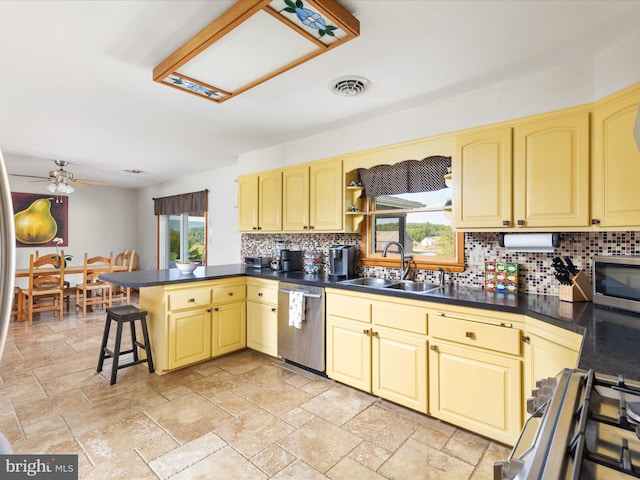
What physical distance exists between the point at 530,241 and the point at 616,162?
0.64 metres

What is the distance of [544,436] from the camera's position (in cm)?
73

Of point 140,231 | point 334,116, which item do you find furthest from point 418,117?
point 140,231

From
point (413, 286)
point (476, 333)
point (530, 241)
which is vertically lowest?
point (476, 333)

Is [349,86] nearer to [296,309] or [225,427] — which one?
[296,309]

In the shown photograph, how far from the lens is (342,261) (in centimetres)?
332

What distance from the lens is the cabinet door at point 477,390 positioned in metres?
2.00

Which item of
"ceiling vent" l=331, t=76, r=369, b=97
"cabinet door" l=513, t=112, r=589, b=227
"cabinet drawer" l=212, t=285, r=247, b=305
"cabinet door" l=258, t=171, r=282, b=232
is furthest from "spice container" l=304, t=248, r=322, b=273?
"cabinet door" l=513, t=112, r=589, b=227

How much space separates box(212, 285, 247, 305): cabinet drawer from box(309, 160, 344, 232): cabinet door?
3.30 feet

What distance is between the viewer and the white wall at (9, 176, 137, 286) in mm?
6648

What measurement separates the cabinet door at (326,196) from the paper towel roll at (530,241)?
1426 mm

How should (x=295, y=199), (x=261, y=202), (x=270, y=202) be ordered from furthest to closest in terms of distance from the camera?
1. (x=261, y=202)
2. (x=270, y=202)
3. (x=295, y=199)

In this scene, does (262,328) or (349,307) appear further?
(262,328)

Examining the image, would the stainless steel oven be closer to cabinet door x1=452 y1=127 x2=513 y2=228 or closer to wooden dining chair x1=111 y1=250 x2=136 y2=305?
cabinet door x1=452 y1=127 x2=513 y2=228

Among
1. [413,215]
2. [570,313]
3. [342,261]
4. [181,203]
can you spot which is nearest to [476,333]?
[570,313]
